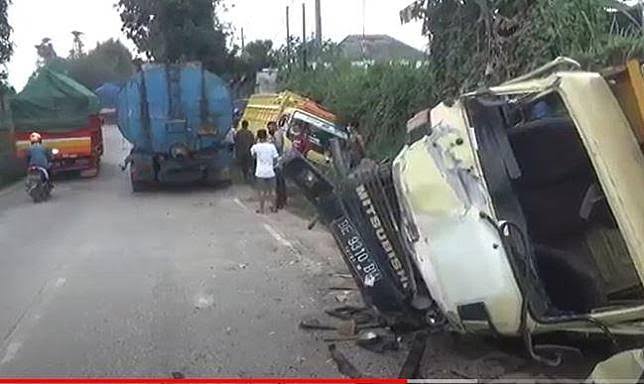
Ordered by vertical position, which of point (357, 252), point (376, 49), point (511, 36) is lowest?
point (357, 252)

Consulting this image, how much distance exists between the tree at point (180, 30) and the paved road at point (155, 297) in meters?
22.9

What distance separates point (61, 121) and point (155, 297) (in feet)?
59.7

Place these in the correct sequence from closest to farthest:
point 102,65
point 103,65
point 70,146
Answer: point 70,146
point 102,65
point 103,65

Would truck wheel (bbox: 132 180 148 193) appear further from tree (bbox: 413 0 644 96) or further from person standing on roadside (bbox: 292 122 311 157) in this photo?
tree (bbox: 413 0 644 96)

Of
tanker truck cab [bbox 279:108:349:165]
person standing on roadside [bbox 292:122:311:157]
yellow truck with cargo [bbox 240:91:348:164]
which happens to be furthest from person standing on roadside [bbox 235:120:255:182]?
person standing on roadside [bbox 292:122:311:157]

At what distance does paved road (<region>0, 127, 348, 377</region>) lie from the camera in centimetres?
668

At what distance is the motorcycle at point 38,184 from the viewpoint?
20.6 m

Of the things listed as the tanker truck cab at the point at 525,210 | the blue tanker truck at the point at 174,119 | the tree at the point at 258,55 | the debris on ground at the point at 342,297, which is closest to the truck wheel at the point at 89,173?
the blue tanker truck at the point at 174,119

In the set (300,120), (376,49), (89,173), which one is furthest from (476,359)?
(376,49)

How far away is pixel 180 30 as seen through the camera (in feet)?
128

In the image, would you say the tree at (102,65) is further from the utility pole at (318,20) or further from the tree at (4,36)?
the tree at (4,36)

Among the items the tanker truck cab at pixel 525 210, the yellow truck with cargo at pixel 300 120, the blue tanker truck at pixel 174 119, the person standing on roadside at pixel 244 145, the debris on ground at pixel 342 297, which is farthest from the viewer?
the person standing on roadside at pixel 244 145

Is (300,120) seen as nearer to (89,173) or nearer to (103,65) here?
(89,173)

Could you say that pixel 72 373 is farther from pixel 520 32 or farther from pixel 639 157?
pixel 520 32
